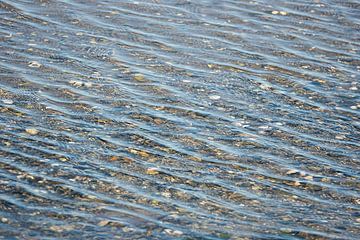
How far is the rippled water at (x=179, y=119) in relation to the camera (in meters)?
7.98

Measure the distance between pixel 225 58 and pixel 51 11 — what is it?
10.8 ft

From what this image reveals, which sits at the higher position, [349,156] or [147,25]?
[147,25]

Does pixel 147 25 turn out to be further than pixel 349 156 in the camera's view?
Yes

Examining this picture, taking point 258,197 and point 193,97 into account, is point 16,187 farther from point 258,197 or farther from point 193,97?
point 193,97

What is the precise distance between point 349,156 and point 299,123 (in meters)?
0.98

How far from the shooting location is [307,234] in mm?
7797

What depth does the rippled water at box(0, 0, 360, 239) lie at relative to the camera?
26.2 ft

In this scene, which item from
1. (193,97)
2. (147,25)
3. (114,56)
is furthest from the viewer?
(147,25)

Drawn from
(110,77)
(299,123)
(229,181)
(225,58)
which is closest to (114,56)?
(110,77)

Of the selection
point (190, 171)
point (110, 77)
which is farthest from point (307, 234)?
point (110, 77)

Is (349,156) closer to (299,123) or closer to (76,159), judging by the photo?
(299,123)

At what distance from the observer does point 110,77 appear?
445 inches

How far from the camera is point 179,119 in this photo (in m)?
10.2

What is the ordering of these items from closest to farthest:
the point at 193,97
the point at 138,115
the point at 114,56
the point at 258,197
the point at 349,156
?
the point at 258,197, the point at 349,156, the point at 138,115, the point at 193,97, the point at 114,56
